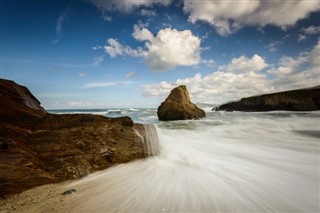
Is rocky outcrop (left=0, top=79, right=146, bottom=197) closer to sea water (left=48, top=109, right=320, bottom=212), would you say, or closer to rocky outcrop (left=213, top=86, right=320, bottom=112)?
sea water (left=48, top=109, right=320, bottom=212)

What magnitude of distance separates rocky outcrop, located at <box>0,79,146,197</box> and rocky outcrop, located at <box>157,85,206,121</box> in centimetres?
1467

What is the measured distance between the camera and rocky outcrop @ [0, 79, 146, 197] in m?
3.18

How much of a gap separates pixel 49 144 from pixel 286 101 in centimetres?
3635

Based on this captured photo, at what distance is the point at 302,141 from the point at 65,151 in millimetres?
7694

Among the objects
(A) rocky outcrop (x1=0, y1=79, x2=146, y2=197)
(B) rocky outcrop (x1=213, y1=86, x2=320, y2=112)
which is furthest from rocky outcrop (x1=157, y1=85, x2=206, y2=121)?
(B) rocky outcrop (x1=213, y1=86, x2=320, y2=112)

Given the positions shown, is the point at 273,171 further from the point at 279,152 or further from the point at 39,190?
the point at 39,190

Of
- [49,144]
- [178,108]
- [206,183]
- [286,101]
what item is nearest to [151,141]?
[206,183]

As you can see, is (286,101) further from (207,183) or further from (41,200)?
(41,200)

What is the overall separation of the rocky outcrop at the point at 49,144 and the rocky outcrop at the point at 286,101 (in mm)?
33037

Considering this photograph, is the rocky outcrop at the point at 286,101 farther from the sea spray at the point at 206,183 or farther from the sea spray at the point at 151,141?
the sea spray at the point at 151,141

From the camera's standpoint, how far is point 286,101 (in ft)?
105

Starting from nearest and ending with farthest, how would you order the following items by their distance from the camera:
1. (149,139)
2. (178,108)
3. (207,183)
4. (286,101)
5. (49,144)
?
(207,183) → (49,144) → (149,139) → (178,108) → (286,101)

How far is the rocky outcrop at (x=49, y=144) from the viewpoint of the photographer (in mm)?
3177

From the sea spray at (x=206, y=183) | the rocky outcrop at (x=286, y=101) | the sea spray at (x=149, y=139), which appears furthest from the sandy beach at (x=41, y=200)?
the rocky outcrop at (x=286, y=101)
